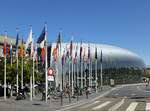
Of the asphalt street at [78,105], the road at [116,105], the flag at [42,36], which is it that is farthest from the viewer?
the flag at [42,36]

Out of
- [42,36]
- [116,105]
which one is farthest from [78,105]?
[42,36]

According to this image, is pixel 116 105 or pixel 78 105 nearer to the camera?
pixel 116 105

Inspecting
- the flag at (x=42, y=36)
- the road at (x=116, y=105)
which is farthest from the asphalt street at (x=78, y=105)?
the flag at (x=42, y=36)

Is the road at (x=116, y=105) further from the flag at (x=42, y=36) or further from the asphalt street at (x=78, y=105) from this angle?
the flag at (x=42, y=36)

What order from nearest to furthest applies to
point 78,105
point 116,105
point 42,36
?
point 116,105, point 78,105, point 42,36

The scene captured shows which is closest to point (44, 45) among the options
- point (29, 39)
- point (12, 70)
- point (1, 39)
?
point (29, 39)

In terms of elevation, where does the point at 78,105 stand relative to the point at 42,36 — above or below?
below

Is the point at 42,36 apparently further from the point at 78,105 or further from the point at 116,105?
the point at 116,105

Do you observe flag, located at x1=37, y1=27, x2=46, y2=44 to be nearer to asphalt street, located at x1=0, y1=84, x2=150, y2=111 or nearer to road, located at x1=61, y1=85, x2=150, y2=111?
asphalt street, located at x1=0, y1=84, x2=150, y2=111

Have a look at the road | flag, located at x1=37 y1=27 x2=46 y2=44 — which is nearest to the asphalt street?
the road

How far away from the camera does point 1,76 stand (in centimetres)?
7300

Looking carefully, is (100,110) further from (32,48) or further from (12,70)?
(12,70)

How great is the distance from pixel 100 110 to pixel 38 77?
4606 centimetres

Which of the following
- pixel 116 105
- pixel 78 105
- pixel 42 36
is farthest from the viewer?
pixel 42 36
